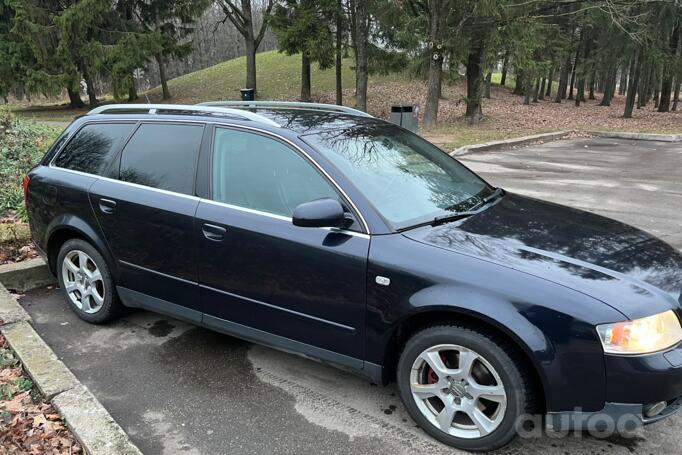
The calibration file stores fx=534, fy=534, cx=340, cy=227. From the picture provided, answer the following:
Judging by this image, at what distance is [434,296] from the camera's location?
261 cm

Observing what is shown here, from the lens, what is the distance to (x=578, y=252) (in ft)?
9.07

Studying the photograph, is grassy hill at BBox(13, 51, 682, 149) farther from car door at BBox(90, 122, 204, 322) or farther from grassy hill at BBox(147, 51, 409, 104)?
car door at BBox(90, 122, 204, 322)

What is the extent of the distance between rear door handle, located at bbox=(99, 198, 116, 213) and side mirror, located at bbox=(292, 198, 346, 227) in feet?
5.58

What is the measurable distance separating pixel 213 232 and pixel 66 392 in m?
1.23

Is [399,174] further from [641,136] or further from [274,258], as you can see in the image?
[641,136]

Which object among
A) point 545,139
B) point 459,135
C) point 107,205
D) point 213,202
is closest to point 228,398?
point 213,202

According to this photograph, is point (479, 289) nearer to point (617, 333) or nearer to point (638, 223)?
point (617, 333)

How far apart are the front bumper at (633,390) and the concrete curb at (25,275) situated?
4.48 meters

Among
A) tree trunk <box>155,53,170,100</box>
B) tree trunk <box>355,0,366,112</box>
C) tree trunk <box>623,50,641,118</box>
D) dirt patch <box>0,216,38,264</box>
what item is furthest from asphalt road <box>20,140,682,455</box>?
tree trunk <box>155,53,170,100</box>

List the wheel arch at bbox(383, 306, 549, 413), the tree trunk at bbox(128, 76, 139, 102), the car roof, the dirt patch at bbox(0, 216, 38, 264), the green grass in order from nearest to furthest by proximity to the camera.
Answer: the wheel arch at bbox(383, 306, 549, 413) → the car roof → the dirt patch at bbox(0, 216, 38, 264) → the green grass → the tree trunk at bbox(128, 76, 139, 102)

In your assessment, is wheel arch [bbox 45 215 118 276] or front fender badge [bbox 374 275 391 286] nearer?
front fender badge [bbox 374 275 391 286]

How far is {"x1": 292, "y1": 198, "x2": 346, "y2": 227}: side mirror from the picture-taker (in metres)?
2.79

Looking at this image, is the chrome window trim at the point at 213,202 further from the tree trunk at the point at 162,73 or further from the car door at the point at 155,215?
the tree trunk at the point at 162,73

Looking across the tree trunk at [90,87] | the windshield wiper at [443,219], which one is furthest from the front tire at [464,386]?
the tree trunk at [90,87]
